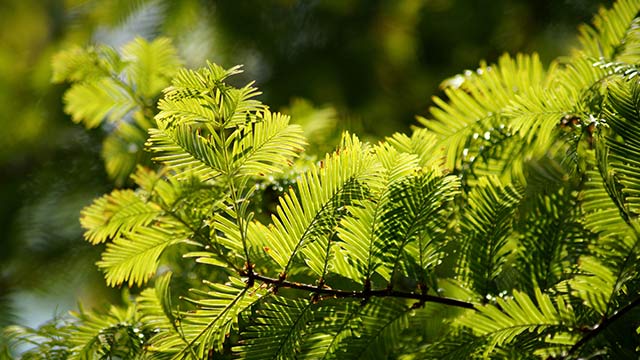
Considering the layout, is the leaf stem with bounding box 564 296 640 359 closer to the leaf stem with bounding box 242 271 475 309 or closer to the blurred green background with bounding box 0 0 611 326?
the leaf stem with bounding box 242 271 475 309

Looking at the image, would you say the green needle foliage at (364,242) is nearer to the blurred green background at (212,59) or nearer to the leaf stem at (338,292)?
the leaf stem at (338,292)

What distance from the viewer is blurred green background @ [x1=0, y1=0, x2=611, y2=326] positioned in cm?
160

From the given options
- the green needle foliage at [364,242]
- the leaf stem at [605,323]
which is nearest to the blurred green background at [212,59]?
the green needle foliage at [364,242]

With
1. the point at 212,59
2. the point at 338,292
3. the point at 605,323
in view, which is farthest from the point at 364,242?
the point at 212,59

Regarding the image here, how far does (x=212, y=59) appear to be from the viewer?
70.6 inches

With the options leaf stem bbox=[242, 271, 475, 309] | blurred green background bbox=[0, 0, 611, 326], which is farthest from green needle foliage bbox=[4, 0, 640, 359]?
blurred green background bbox=[0, 0, 611, 326]

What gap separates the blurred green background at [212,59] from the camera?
62.9 inches

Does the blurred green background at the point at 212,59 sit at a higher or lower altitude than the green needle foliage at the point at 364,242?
higher

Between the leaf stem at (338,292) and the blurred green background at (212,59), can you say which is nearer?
the leaf stem at (338,292)

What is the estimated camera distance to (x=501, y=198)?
26.2 inches

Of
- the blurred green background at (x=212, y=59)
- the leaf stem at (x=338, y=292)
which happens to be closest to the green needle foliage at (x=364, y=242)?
the leaf stem at (x=338, y=292)

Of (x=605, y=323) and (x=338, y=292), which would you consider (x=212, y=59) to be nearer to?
(x=338, y=292)

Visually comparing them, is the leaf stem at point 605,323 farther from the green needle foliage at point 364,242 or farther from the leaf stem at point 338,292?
the leaf stem at point 338,292

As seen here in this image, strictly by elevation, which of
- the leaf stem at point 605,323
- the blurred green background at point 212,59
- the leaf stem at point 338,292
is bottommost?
the leaf stem at point 605,323
